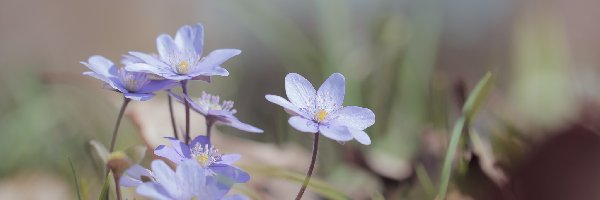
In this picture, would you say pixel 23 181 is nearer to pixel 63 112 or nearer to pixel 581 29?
pixel 63 112

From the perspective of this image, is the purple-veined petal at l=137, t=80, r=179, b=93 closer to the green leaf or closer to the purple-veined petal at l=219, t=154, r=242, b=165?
the purple-veined petal at l=219, t=154, r=242, b=165

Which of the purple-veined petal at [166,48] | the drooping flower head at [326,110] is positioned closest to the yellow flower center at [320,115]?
the drooping flower head at [326,110]

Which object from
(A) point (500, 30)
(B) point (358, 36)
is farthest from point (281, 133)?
(A) point (500, 30)

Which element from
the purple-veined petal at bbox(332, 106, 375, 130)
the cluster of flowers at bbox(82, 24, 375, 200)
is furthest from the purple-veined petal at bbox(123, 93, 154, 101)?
the purple-veined petal at bbox(332, 106, 375, 130)

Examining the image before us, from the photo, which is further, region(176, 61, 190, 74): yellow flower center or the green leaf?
the green leaf

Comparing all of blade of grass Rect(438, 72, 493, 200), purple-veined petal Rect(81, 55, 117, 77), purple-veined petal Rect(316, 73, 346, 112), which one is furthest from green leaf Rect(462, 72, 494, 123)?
purple-veined petal Rect(81, 55, 117, 77)

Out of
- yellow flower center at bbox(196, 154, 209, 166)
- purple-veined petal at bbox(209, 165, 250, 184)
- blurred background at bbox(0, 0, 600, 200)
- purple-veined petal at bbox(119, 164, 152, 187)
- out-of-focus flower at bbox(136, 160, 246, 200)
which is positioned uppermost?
out-of-focus flower at bbox(136, 160, 246, 200)

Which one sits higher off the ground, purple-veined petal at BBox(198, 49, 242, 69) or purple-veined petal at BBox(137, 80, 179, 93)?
purple-veined petal at BBox(198, 49, 242, 69)
